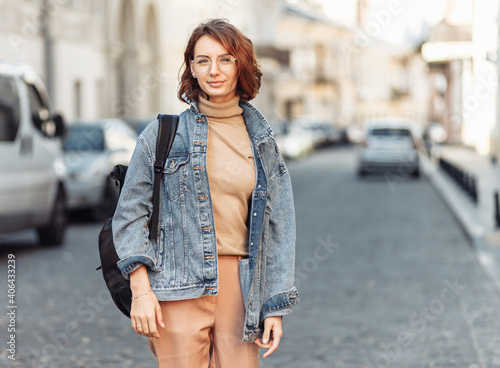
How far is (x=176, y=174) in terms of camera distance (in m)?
3.13

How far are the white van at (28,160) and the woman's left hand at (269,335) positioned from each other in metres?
7.62

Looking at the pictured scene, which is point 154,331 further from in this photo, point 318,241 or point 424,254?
point 318,241

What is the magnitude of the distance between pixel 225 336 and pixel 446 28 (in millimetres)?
30630

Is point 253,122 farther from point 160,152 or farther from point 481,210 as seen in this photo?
point 481,210

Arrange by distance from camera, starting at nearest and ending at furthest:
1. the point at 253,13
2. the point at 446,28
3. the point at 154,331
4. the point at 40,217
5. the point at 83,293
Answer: the point at 154,331, the point at 83,293, the point at 40,217, the point at 446,28, the point at 253,13

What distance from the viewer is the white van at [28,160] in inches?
419

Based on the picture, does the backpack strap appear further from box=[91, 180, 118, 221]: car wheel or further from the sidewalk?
box=[91, 180, 118, 221]: car wheel

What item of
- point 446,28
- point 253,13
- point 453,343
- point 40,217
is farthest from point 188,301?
point 253,13

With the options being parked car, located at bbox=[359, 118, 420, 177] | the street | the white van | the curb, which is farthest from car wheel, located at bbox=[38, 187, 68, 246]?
parked car, located at bbox=[359, 118, 420, 177]

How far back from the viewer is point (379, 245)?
12.4 m

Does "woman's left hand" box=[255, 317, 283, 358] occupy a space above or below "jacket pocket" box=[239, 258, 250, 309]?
below

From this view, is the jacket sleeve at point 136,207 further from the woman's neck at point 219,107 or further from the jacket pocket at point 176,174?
the woman's neck at point 219,107

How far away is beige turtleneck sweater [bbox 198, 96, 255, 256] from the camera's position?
3168 millimetres

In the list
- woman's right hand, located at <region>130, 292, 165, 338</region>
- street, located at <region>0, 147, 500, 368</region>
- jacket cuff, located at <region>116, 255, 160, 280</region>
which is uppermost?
jacket cuff, located at <region>116, 255, 160, 280</region>
